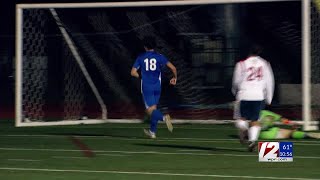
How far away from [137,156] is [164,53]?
9.82 meters

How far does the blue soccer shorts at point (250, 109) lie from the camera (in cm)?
1509

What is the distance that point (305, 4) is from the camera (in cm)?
1975

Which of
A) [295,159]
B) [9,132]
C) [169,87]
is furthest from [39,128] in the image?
[295,159]

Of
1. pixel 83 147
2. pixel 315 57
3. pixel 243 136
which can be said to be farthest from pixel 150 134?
pixel 315 57

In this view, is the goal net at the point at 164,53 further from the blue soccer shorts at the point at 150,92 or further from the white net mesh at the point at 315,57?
the blue soccer shorts at the point at 150,92

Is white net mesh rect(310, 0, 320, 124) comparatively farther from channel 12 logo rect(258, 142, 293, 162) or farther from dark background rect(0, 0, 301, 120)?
channel 12 logo rect(258, 142, 293, 162)

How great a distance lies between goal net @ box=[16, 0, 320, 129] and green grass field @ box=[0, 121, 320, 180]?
2.52 m

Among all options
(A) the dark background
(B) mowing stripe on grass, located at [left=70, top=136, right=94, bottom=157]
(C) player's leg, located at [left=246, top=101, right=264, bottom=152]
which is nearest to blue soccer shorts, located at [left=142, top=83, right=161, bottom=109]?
(B) mowing stripe on grass, located at [left=70, top=136, right=94, bottom=157]

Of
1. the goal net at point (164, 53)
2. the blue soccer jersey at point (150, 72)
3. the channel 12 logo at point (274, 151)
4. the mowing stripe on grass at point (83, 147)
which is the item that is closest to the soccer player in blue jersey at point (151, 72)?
the blue soccer jersey at point (150, 72)

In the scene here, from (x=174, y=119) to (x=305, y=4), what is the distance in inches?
198

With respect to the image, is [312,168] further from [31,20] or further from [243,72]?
[31,20]

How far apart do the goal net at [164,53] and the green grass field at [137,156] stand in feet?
8.27

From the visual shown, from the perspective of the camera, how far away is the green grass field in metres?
12.4

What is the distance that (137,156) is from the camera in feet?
48.2
